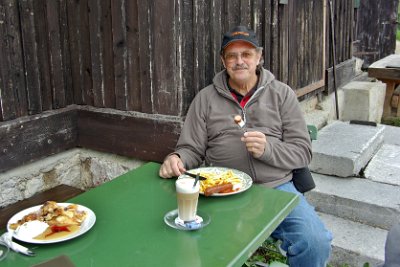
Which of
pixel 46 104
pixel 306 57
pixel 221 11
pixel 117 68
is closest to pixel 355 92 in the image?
pixel 306 57

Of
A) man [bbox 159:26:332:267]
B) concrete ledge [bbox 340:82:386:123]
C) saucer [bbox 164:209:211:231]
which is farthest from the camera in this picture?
concrete ledge [bbox 340:82:386:123]

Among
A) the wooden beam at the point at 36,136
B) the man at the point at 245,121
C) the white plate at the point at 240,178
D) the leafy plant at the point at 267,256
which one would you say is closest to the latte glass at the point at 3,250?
the white plate at the point at 240,178

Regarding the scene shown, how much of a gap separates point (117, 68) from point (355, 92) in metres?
4.08

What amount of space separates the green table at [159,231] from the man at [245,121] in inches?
23.5

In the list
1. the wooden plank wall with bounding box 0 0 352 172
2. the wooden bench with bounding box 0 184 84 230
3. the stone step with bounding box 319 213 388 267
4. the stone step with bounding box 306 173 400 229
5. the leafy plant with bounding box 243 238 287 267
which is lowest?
the leafy plant with bounding box 243 238 287 267

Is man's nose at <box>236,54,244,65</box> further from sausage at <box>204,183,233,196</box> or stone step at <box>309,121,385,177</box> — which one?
stone step at <box>309,121,385,177</box>

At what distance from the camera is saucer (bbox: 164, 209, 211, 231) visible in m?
1.88

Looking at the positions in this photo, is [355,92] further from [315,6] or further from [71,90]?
[71,90]

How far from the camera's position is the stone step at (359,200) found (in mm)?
3648

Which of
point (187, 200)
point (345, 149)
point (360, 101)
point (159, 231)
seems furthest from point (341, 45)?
point (159, 231)

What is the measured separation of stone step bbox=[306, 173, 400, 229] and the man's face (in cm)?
149

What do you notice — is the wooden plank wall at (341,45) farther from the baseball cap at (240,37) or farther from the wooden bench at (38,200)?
the wooden bench at (38,200)

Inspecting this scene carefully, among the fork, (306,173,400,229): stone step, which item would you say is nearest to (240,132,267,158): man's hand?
the fork

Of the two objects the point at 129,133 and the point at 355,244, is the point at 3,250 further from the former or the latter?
the point at 355,244
